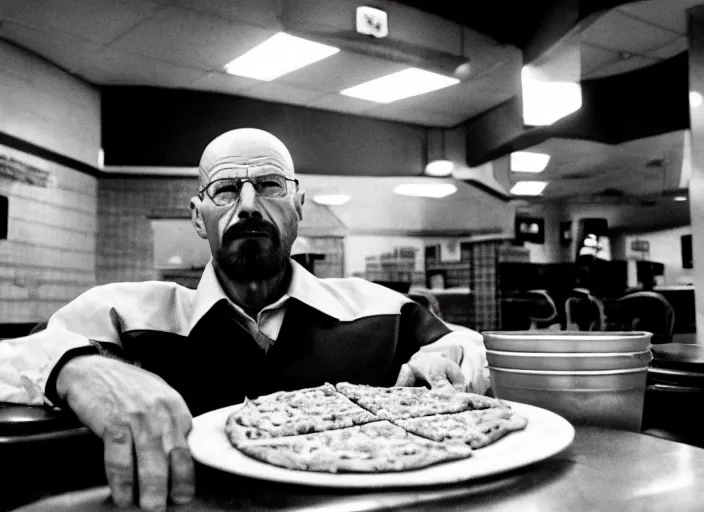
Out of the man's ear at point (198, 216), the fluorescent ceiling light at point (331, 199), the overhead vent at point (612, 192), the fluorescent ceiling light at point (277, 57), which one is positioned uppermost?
the fluorescent ceiling light at point (277, 57)

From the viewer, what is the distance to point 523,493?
622 mm

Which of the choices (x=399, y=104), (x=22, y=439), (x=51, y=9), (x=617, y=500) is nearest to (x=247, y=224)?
(x=22, y=439)

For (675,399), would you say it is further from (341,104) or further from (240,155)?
(341,104)

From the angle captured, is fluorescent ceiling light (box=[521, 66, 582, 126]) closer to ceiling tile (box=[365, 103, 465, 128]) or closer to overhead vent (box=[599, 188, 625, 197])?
ceiling tile (box=[365, 103, 465, 128])

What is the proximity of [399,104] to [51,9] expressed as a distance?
3.63 m

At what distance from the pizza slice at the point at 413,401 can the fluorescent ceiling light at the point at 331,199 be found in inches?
241

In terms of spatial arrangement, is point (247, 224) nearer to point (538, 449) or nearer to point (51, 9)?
point (538, 449)

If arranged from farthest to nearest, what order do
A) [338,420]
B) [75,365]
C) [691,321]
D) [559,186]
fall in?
[559,186]
[691,321]
[338,420]
[75,365]

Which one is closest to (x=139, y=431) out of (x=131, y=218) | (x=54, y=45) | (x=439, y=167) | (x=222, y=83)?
(x=54, y=45)

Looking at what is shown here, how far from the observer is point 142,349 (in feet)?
4.97

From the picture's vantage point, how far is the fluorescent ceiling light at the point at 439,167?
25.2 ft

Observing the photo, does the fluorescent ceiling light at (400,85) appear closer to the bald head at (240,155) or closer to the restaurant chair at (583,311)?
the restaurant chair at (583,311)

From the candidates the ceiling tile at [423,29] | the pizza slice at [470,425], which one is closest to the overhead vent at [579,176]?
the ceiling tile at [423,29]

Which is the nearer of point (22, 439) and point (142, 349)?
point (22, 439)
